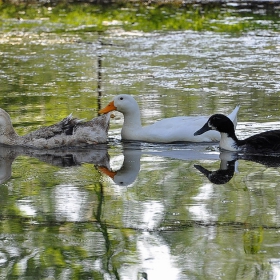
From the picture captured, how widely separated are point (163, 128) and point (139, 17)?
Answer: 15.4 m

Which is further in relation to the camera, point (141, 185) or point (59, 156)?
point (59, 156)

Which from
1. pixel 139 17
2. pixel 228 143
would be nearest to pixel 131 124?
pixel 228 143

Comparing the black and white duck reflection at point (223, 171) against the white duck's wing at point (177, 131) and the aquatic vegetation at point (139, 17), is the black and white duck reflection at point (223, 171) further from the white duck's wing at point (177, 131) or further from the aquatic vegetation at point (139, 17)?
the aquatic vegetation at point (139, 17)

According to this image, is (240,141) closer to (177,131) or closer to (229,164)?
(229,164)

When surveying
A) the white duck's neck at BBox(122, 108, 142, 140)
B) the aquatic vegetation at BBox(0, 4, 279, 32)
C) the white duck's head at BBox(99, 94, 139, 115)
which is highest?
the white duck's head at BBox(99, 94, 139, 115)

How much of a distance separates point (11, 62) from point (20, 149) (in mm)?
7168

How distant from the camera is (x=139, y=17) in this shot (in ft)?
84.7

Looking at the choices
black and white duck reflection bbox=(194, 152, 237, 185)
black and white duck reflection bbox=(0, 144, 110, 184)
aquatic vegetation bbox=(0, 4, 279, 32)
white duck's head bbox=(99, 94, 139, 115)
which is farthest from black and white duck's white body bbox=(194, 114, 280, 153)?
aquatic vegetation bbox=(0, 4, 279, 32)

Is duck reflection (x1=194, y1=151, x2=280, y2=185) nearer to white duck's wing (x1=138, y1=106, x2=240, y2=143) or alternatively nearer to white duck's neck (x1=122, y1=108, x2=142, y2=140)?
white duck's wing (x1=138, y1=106, x2=240, y2=143)

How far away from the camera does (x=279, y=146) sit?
10133mm

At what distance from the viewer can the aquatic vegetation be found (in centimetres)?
2333

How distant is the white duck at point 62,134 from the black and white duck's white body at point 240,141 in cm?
130

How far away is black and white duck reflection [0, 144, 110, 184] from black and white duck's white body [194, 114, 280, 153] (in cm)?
129

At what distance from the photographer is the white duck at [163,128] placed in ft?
35.4
